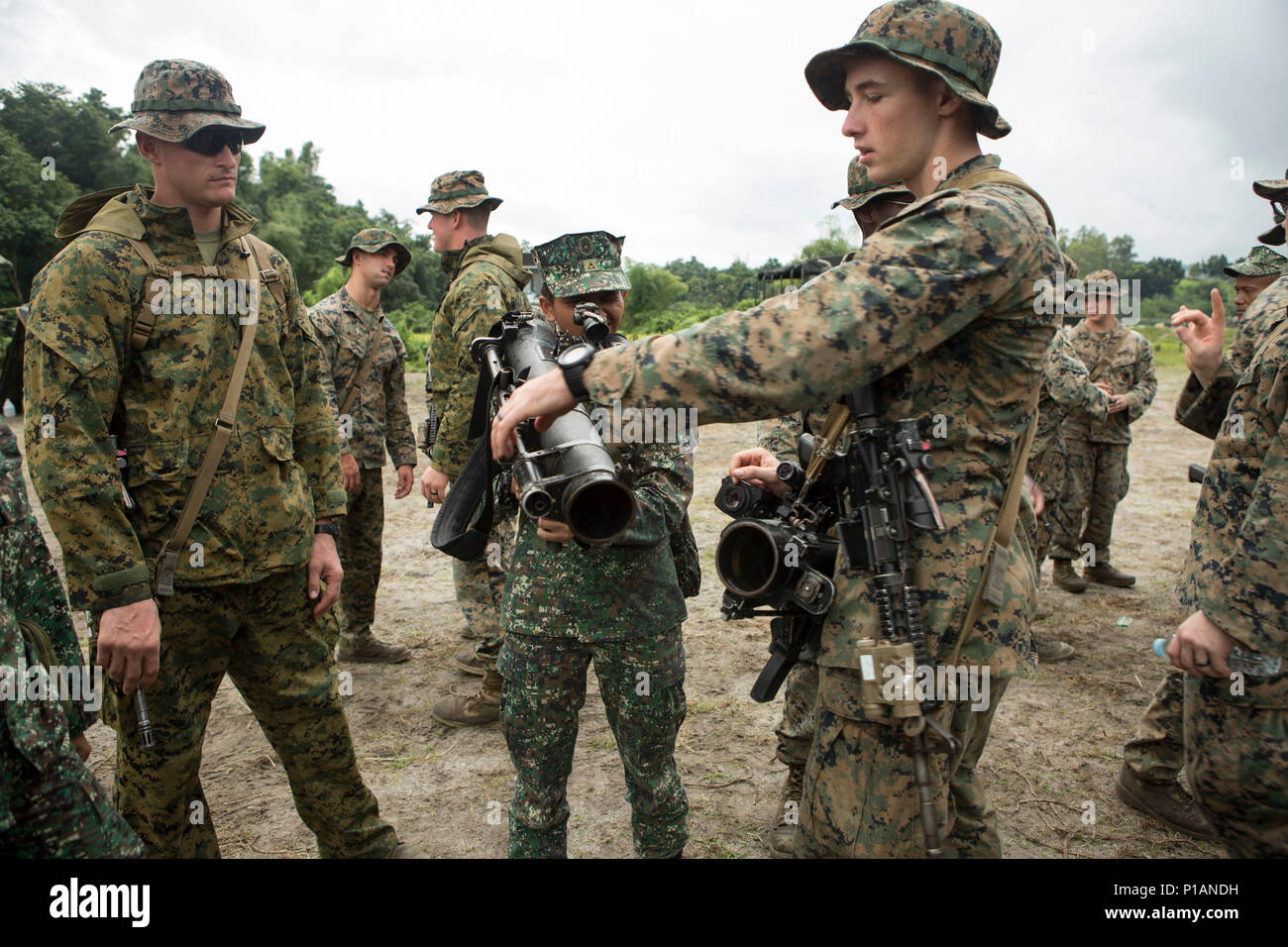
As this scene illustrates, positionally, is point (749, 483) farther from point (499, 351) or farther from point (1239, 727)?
point (1239, 727)

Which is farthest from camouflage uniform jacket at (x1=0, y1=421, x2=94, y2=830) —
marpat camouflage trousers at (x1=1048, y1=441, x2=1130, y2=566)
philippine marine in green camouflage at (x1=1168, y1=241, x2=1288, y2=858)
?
marpat camouflage trousers at (x1=1048, y1=441, x2=1130, y2=566)

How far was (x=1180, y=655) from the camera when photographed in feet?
7.72

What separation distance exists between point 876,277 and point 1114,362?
6.60m

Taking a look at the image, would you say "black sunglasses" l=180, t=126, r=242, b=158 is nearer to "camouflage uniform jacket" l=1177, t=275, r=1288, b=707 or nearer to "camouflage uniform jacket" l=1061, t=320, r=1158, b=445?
"camouflage uniform jacket" l=1177, t=275, r=1288, b=707

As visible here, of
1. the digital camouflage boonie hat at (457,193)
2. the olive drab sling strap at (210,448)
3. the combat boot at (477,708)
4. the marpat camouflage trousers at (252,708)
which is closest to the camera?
the olive drab sling strap at (210,448)

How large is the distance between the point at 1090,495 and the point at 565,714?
20.4ft

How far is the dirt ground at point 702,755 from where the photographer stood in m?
3.59

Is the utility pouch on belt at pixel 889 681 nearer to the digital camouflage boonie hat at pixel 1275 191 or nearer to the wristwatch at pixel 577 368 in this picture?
the wristwatch at pixel 577 368

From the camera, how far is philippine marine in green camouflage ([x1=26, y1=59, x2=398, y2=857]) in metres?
2.42

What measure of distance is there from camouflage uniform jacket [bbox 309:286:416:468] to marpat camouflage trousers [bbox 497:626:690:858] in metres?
3.12

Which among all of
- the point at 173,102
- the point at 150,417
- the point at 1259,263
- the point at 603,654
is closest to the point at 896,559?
the point at 603,654

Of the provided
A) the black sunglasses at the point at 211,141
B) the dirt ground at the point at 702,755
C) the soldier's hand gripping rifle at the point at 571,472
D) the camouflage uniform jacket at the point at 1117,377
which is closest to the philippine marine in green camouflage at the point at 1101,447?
the camouflage uniform jacket at the point at 1117,377

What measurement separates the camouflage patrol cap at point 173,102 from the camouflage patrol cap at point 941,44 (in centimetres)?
205
